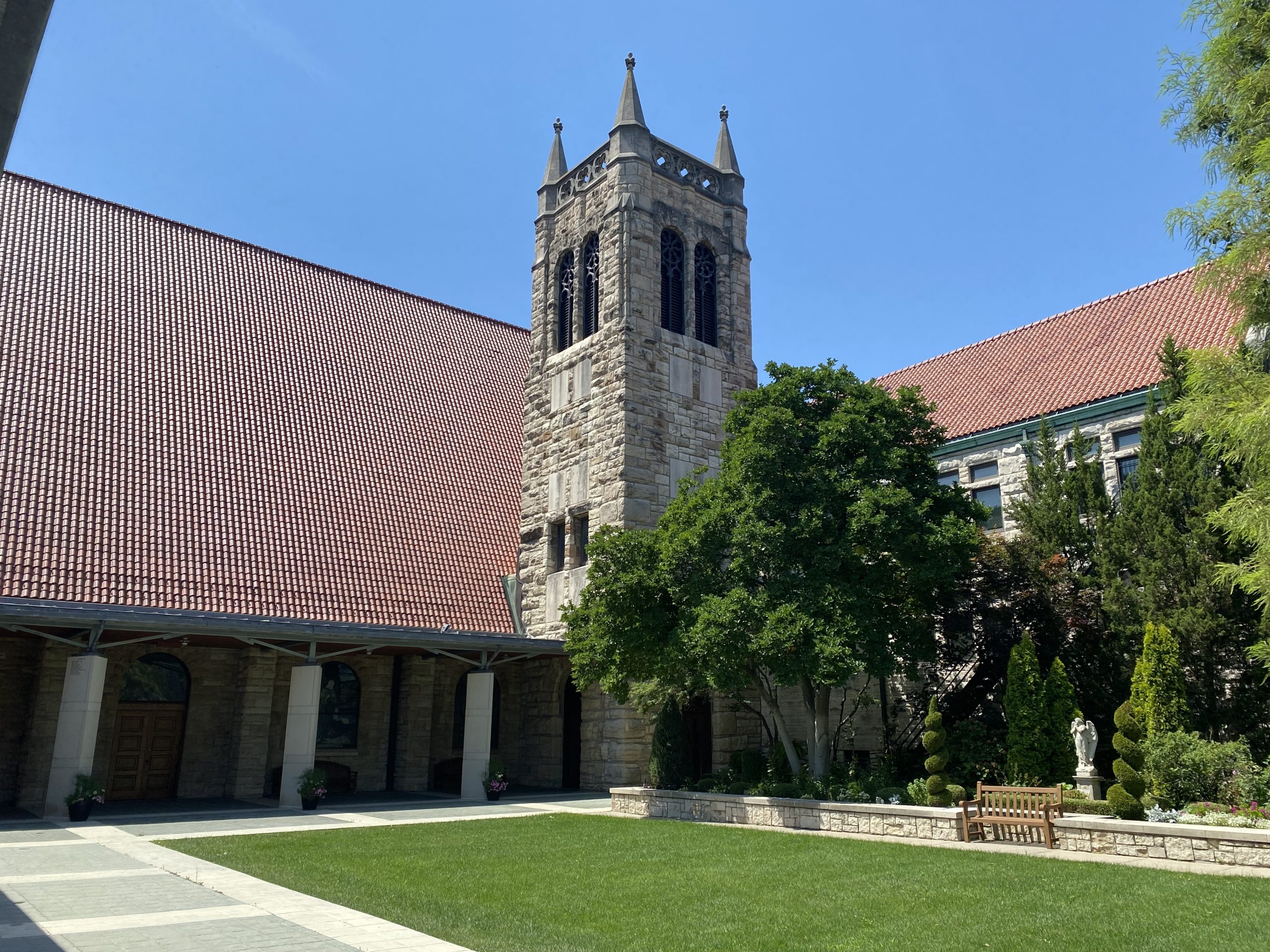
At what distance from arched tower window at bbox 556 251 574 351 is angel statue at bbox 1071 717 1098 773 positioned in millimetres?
17104

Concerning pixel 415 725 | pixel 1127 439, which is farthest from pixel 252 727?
pixel 1127 439

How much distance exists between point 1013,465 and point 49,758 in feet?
81.5

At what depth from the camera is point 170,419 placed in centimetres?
2439

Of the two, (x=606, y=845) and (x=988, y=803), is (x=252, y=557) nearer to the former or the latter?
(x=606, y=845)

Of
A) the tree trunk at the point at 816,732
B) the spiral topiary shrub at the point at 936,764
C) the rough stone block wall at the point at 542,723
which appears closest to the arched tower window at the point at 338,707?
the rough stone block wall at the point at 542,723

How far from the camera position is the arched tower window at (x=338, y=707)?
2347 cm

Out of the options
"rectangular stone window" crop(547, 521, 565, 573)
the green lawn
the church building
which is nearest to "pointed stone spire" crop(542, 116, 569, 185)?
the church building

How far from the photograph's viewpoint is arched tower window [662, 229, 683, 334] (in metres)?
27.0

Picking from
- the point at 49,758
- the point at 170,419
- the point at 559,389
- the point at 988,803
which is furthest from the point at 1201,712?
the point at 170,419

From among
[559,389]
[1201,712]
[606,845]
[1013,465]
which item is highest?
[559,389]

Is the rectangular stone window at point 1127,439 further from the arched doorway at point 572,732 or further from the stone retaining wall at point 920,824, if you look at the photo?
the arched doorway at point 572,732

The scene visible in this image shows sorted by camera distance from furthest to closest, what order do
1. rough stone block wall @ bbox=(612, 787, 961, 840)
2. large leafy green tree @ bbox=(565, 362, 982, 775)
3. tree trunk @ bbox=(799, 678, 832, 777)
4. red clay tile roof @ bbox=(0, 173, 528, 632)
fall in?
red clay tile roof @ bbox=(0, 173, 528, 632) → tree trunk @ bbox=(799, 678, 832, 777) → large leafy green tree @ bbox=(565, 362, 982, 775) → rough stone block wall @ bbox=(612, 787, 961, 840)

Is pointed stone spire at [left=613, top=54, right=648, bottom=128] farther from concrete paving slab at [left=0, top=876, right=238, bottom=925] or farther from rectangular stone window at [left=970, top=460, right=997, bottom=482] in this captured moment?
concrete paving slab at [left=0, top=876, right=238, bottom=925]

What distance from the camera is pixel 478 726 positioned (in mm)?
22266
